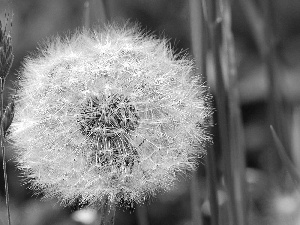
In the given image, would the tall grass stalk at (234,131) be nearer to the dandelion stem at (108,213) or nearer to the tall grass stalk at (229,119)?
the tall grass stalk at (229,119)

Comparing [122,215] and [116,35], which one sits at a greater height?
[116,35]

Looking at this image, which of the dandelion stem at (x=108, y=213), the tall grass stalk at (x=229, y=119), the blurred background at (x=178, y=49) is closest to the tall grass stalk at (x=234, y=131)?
the tall grass stalk at (x=229, y=119)

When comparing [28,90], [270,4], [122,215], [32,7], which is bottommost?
[122,215]

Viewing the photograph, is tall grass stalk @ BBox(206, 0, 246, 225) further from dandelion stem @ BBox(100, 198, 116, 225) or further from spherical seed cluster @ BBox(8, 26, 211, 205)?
dandelion stem @ BBox(100, 198, 116, 225)

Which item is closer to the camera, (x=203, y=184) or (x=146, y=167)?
(x=146, y=167)

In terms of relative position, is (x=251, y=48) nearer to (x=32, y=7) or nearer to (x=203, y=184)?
(x=203, y=184)

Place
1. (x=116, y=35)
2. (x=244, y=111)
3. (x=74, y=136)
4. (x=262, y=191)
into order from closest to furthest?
(x=74, y=136)
(x=116, y=35)
(x=262, y=191)
(x=244, y=111)

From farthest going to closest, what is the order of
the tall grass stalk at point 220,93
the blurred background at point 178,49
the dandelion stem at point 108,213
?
the blurred background at point 178,49
the tall grass stalk at point 220,93
the dandelion stem at point 108,213

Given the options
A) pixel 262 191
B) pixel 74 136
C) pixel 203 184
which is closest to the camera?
pixel 74 136

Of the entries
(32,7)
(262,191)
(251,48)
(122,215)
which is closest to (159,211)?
(122,215)
